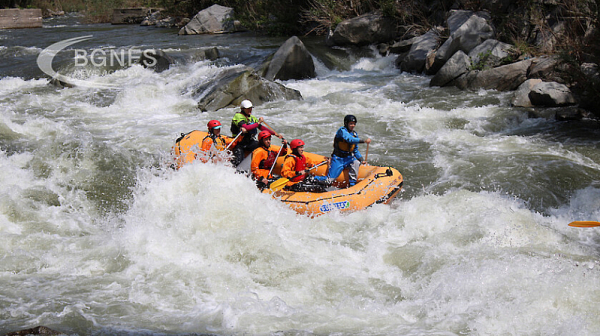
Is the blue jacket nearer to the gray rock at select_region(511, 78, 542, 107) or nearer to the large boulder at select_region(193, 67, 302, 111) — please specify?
the large boulder at select_region(193, 67, 302, 111)

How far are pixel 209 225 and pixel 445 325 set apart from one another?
3.00 meters

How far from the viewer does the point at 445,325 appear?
14.2ft

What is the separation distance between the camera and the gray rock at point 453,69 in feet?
42.5

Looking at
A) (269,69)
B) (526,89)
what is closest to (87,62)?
(269,69)

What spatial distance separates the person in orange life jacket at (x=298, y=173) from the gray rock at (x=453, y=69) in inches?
285

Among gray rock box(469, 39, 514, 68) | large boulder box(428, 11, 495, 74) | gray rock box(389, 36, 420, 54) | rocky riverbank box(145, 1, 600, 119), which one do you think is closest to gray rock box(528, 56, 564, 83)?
rocky riverbank box(145, 1, 600, 119)

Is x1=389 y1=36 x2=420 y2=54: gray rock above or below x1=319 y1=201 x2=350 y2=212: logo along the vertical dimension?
above

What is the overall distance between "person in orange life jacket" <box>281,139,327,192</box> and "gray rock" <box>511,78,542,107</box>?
597 cm

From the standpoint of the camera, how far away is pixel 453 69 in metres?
13.0

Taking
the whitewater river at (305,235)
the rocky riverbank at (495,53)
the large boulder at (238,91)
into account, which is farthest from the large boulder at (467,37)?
the large boulder at (238,91)

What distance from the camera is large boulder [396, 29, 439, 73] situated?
1481 cm

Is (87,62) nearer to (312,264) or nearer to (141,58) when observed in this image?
(141,58)

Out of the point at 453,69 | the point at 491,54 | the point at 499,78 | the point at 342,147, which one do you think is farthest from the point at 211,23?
the point at 342,147

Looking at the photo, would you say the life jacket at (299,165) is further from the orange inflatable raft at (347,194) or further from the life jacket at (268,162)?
the life jacket at (268,162)
